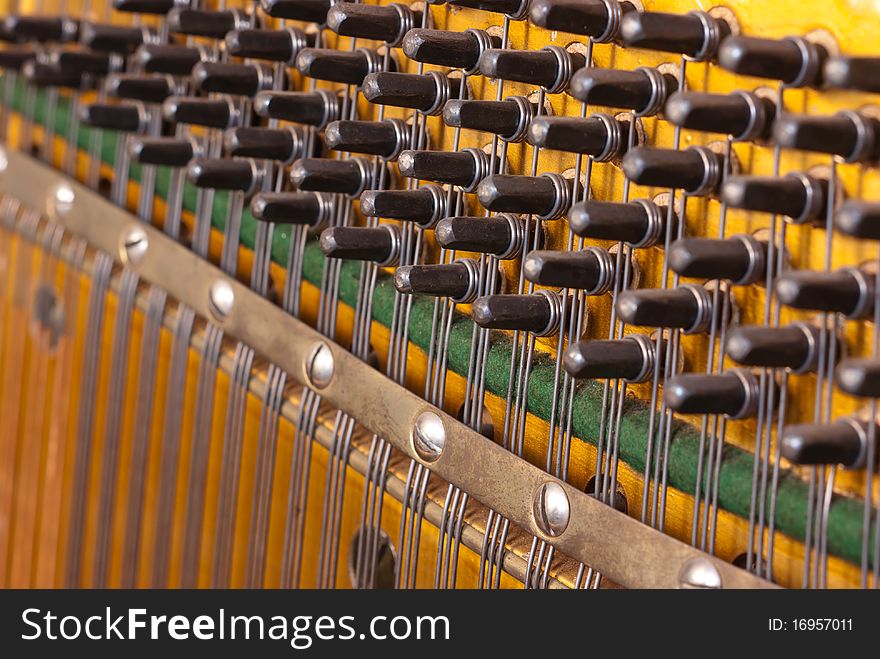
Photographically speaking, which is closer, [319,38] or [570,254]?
[570,254]

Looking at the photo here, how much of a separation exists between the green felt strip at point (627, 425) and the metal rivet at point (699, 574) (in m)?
0.05

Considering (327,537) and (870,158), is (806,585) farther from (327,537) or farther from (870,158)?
(327,537)

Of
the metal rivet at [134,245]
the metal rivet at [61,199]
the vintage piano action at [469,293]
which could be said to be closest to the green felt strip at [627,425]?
the vintage piano action at [469,293]

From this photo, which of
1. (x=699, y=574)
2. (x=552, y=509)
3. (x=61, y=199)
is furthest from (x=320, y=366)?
(x=61, y=199)

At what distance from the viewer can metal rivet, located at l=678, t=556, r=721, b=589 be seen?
0.93 meters

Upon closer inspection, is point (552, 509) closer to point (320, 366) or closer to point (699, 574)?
point (699, 574)

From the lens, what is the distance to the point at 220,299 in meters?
1.47

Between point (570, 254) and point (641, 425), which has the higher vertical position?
point (570, 254)

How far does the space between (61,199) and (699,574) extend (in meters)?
1.13
